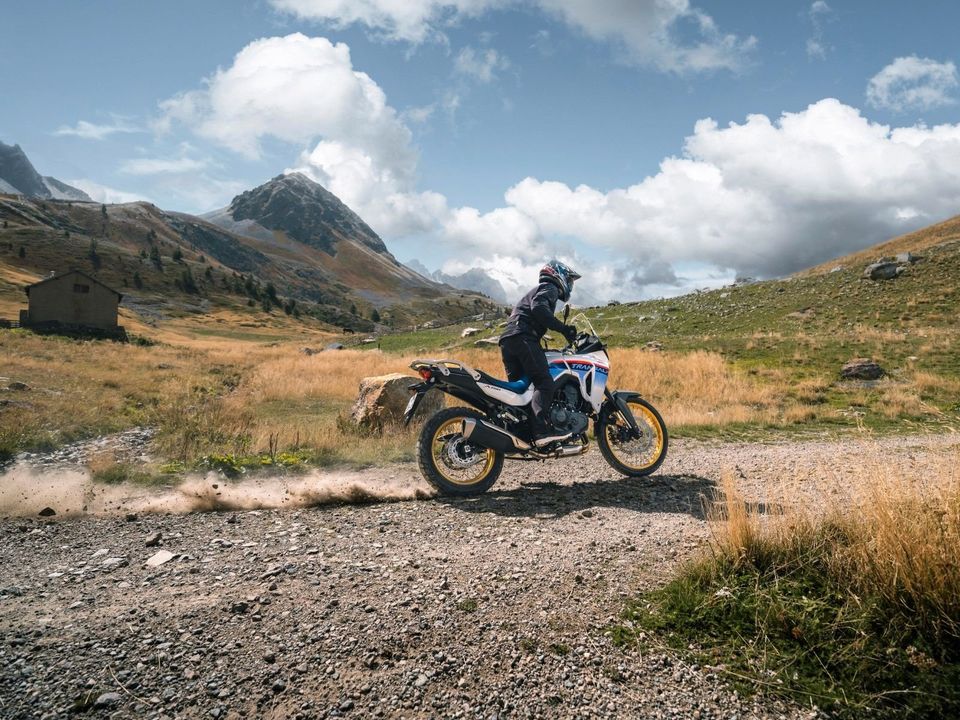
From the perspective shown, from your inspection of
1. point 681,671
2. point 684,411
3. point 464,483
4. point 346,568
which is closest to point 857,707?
point 681,671

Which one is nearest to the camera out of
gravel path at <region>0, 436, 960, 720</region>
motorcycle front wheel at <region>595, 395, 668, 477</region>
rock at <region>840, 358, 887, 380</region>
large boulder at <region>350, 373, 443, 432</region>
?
gravel path at <region>0, 436, 960, 720</region>

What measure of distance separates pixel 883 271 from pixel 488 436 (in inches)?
1884

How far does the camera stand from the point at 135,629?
11.6ft

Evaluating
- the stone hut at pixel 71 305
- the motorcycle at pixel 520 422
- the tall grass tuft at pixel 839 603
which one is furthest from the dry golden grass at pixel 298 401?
the stone hut at pixel 71 305

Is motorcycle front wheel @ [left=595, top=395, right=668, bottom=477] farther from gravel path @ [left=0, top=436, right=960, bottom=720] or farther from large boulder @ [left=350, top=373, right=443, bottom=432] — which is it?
large boulder @ [left=350, top=373, right=443, bottom=432]

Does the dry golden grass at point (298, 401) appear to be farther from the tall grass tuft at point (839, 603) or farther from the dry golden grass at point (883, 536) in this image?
the tall grass tuft at point (839, 603)

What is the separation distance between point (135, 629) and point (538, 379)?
17.9ft

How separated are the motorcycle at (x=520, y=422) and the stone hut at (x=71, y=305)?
6632cm

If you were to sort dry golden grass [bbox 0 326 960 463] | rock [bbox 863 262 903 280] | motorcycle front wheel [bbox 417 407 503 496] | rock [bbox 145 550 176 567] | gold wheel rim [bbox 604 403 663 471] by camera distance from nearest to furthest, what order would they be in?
rock [bbox 145 550 176 567] < motorcycle front wheel [bbox 417 407 503 496] < gold wheel rim [bbox 604 403 663 471] < dry golden grass [bbox 0 326 960 463] < rock [bbox 863 262 903 280]

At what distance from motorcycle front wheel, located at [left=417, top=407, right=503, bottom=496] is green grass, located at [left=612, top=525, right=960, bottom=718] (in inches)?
140

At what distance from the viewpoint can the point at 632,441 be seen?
8.30 metres

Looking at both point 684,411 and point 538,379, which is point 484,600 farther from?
point 684,411

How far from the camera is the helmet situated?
7.96 metres

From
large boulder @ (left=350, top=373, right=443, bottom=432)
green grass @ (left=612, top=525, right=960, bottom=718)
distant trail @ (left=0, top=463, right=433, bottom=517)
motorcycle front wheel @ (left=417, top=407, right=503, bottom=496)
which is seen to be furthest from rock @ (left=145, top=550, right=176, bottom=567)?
large boulder @ (left=350, top=373, right=443, bottom=432)
